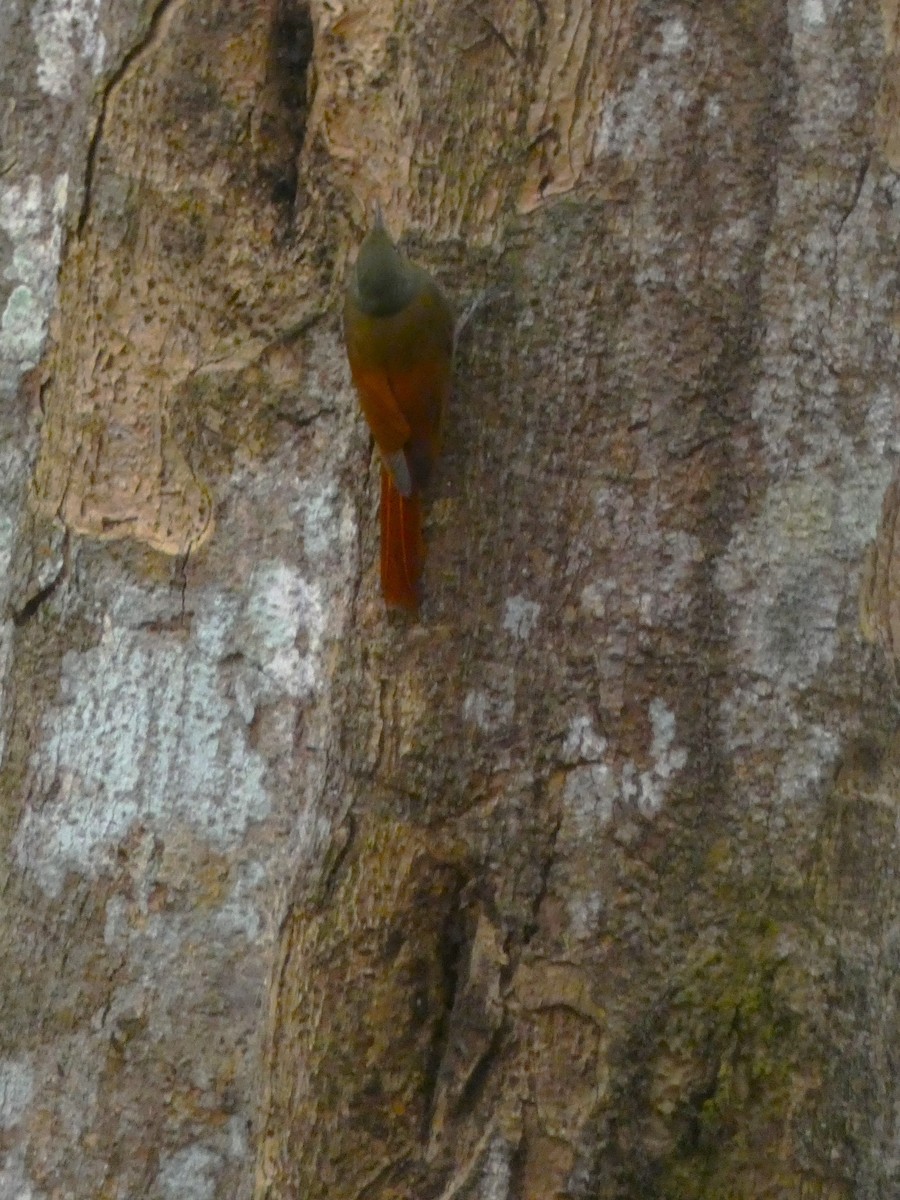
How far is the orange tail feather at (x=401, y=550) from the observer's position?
6.03ft

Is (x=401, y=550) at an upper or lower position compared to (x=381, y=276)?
lower

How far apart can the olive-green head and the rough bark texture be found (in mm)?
72

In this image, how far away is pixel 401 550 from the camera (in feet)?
6.03

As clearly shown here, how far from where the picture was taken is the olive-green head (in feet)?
5.98

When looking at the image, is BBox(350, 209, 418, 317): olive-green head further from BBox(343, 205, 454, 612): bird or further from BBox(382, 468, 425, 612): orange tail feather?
BBox(382, 468, 425, 612): orange tail feather

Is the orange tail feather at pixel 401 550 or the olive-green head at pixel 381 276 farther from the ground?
the olive-green head at pixel 381 276

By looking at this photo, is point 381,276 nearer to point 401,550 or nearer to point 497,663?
point 401,550

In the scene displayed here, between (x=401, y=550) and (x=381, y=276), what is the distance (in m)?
0.34

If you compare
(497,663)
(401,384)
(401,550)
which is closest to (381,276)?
(401,384)

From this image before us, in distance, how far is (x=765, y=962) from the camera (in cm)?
179

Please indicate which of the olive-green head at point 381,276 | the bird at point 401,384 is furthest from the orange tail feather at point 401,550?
the olive-green head at point 381,276

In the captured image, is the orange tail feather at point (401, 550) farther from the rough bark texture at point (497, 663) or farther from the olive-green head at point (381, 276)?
the olive-green head at point (381, 276)

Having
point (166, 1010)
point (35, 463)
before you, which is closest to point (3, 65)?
point (35, 463)

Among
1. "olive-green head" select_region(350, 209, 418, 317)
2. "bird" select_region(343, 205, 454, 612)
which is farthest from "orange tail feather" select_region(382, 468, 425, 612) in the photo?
"olive-green head" select_region(350, 209, 418, 317)
